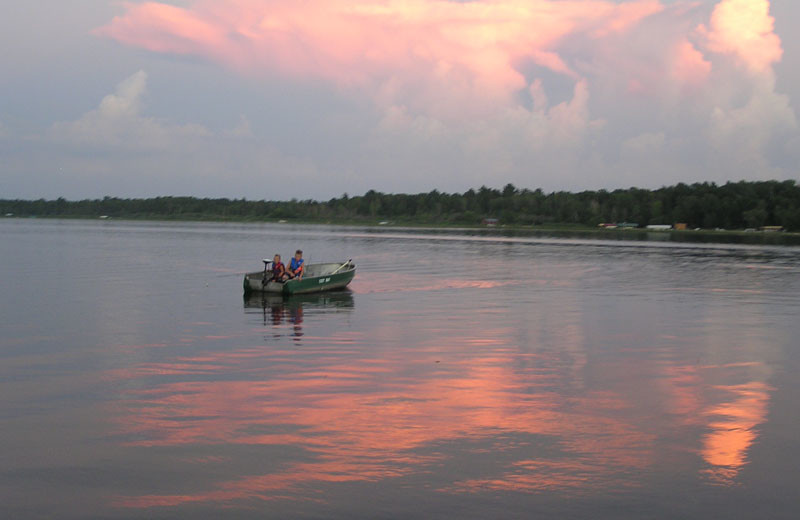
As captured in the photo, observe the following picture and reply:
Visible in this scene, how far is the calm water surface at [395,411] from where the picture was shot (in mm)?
11117

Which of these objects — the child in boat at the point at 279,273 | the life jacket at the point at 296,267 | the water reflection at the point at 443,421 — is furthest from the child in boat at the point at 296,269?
the water reflection at the point at 443,421

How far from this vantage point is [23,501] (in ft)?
35.5

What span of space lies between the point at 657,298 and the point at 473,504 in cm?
3007

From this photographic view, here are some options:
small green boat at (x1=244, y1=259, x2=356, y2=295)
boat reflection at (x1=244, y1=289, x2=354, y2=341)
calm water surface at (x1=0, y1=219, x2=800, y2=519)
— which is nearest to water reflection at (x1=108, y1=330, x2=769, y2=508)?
calm water surface at (x1=0, y1=219, x2=800, y2=519)

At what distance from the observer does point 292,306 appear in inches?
1337

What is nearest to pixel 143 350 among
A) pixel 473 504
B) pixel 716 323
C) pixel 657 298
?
pixel 473 504

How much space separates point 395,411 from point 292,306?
754 inches

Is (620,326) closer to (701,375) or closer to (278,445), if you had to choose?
(701,375)

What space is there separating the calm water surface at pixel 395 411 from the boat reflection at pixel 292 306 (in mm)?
290

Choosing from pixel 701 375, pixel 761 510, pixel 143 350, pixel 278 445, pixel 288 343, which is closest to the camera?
pixel 761 510

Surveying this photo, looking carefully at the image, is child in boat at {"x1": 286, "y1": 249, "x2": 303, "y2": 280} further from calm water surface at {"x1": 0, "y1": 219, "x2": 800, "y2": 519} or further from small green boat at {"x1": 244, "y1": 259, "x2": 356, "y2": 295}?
calm water surface at {"x1": 0, "y1": 219, "x2": 800, "y2": 519}

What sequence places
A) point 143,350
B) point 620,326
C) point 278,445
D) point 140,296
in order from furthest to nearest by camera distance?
point 140,296 < point 620,326 < point 143,350 < point 278,445

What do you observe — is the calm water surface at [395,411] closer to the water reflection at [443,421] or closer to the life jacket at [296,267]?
the water reflection at [443,421]

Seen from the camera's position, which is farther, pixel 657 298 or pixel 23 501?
pixel 657 298
